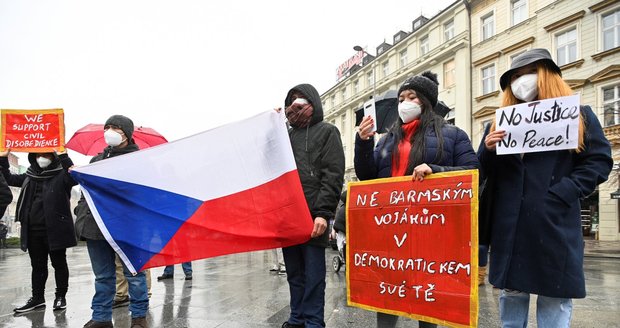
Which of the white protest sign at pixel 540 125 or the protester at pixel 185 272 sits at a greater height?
the white protest sign at pixel 540 125

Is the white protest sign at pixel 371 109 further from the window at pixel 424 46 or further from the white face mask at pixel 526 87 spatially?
the window at pixel 424 46

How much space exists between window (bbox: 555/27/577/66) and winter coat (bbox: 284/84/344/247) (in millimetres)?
21334

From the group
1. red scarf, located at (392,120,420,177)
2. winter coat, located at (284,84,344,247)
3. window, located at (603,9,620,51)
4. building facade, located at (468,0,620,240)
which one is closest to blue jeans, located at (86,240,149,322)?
winter coat, located at (284,84,344,247)

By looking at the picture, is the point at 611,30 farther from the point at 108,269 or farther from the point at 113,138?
the point at 108,269

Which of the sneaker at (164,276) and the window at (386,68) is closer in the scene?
the sneaker at (164,276)

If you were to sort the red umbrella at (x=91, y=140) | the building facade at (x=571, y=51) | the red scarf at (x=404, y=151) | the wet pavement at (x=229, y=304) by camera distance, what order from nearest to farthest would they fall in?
the red scarf at (x=404, y=151) → the wet pavement at (x=229, y=304) → the red umbrella at (x=91, y=140) → the building facade at (x=571, y=51)

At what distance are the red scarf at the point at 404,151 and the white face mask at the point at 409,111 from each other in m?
0.04

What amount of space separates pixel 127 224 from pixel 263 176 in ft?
3.74

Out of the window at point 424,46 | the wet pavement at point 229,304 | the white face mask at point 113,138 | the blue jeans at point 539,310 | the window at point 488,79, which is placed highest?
the window at point 424,46

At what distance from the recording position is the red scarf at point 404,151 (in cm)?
285

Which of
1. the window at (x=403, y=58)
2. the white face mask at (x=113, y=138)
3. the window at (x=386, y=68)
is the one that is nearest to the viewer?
the white face mask at (x=113, y=138)

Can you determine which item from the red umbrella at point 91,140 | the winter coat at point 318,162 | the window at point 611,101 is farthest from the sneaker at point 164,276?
the window at point 611,101

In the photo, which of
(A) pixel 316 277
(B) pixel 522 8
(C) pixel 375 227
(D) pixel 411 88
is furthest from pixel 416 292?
(B) pixel 522 8

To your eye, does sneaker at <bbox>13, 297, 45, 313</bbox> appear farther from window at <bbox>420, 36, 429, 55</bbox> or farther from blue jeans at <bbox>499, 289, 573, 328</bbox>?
window at <bbox>420, 36, 429, 55</bbox>
